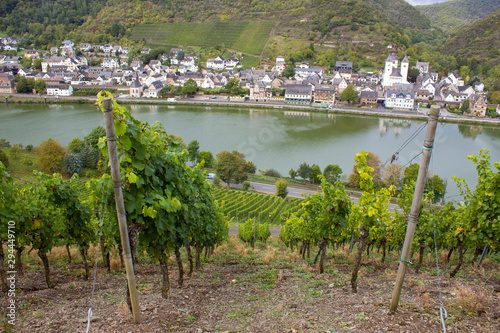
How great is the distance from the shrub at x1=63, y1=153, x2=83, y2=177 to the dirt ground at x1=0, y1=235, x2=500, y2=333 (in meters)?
13.0

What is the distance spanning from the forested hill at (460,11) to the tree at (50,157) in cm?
9107

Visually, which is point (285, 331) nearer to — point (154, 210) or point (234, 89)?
point (154, 210)

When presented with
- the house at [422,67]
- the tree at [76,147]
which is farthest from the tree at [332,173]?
the house at [422,67]

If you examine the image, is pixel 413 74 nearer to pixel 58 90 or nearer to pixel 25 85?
pixel 58 90

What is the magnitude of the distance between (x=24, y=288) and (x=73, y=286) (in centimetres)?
43

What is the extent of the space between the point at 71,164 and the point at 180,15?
49.4 metres

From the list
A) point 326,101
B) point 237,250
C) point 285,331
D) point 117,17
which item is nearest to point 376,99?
point 326,101

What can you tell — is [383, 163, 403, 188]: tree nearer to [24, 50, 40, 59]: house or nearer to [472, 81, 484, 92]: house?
[472, 81, 484, 92]: house

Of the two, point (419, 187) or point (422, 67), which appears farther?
point (422, 67)

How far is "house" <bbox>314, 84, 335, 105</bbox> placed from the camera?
3170 centimetres

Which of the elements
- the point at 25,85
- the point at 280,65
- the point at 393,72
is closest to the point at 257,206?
the point at 393,72

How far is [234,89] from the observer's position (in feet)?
112

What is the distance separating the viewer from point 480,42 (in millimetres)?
46125

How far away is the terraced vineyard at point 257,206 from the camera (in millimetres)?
11242
